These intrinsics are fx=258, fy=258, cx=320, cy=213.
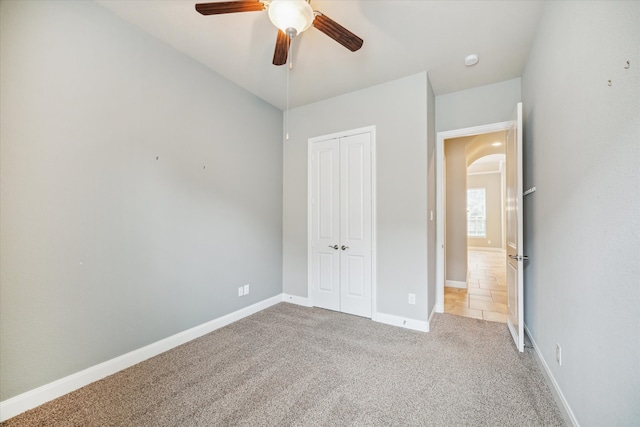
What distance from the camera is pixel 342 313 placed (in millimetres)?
3424

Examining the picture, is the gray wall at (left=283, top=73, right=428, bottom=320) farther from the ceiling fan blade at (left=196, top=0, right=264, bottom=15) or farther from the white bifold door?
the ceiling fan blade at (left=196, top=0, right=264, bottom=15)

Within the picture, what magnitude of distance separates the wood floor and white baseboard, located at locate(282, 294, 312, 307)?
6.20 feet

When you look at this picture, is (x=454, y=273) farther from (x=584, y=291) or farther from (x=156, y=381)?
(x=156, y=381)

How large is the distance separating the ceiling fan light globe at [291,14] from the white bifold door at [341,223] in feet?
6.06

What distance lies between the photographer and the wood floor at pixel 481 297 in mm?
3404

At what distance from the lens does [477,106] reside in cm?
328

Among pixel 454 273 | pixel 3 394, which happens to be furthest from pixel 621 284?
pixel 454 273

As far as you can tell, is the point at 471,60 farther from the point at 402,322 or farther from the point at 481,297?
the point at 481,297

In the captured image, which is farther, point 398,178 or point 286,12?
point 398,178

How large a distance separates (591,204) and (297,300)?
3288mm

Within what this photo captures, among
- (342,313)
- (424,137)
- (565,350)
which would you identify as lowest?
(342,313)

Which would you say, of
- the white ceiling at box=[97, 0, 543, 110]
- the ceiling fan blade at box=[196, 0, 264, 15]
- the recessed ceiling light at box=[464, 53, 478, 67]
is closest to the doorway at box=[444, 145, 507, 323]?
the recessed ceiling light at box=[464, 53, 478, 67]

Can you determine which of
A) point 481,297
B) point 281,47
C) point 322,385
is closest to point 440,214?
point 481,297

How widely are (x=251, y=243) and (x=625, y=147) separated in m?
3.28
